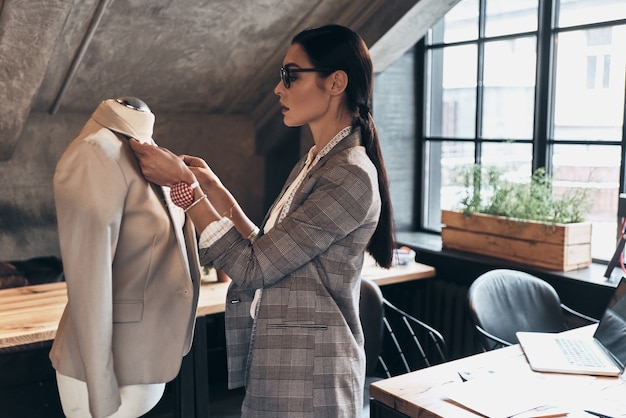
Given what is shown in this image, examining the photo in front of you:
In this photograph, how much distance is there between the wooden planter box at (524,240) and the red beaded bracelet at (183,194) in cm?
218

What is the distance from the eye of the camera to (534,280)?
3146 millimetres

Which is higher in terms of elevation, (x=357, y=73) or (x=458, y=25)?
(x=458, y=25)

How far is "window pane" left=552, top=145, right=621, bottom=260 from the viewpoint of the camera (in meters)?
3.57

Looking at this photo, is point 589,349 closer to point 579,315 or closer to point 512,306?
point 512,306

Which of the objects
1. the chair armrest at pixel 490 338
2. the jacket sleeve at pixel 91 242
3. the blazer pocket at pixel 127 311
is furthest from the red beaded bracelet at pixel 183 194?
the chair armrest at pixel 490 338

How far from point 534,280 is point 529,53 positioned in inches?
55.7

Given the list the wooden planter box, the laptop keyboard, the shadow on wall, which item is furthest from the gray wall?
the laptop keyboard

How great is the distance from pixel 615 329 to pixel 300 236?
125 centimetres

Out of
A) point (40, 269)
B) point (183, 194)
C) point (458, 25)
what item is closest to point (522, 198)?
point (458, 25)

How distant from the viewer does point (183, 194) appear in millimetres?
1766

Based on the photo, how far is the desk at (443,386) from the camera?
1.83m

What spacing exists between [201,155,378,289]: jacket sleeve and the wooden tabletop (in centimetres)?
109


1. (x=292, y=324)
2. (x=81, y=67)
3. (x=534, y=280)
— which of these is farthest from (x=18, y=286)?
(x=534, y=280)

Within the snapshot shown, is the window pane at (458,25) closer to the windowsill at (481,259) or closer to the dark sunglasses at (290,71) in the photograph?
the windowsill at (481,259)
